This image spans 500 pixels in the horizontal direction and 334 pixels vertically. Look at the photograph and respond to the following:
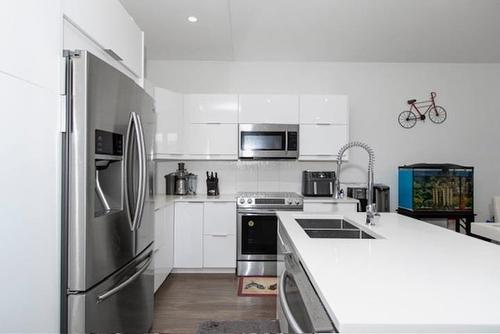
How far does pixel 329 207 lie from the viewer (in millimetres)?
3508

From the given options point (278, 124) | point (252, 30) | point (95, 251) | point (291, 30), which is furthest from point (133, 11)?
point (95, 251)

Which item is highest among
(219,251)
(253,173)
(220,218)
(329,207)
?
(253,173)

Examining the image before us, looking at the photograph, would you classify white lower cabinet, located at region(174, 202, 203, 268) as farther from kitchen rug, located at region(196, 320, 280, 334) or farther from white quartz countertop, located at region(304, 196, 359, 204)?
white quartz countertop, located at region(304, 196, 359, 204)

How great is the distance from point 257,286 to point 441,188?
8.15 ft

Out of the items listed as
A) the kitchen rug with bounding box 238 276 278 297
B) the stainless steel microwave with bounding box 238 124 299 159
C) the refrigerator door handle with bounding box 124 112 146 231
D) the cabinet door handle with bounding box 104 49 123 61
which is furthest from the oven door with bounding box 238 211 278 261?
the cabinet door handle with bounding box 104 49 123 61

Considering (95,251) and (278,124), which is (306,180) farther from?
(95,251)

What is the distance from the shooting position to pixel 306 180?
380cm

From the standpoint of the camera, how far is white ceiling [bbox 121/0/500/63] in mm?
2695

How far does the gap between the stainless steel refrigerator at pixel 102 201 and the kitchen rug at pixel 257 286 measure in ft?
4.22

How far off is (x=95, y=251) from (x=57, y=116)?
1.98 feet

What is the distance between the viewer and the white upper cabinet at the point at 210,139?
370 cm

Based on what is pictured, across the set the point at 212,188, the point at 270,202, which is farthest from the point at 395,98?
the point at 212,188

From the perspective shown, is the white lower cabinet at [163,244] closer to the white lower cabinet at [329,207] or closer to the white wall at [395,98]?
the white lower cabinet at [329,207]

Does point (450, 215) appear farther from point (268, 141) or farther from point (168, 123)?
point (168, 123)
